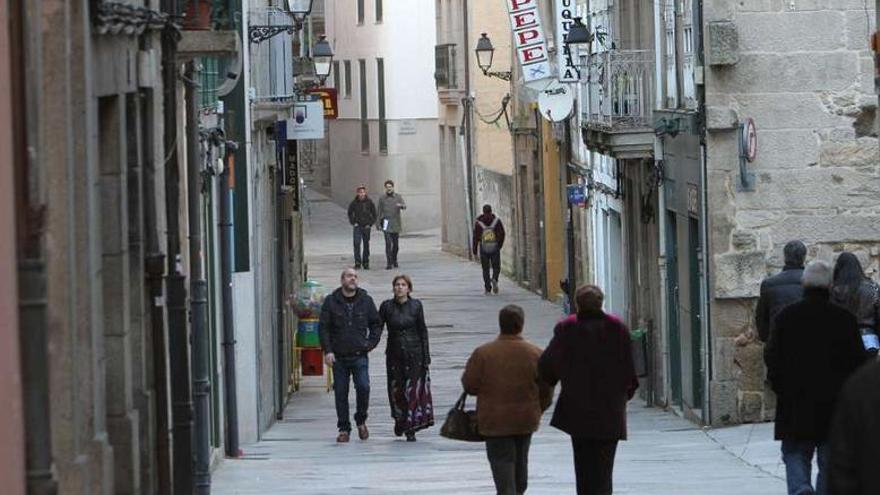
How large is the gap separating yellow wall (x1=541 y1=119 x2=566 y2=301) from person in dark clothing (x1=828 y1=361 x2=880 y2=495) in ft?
107

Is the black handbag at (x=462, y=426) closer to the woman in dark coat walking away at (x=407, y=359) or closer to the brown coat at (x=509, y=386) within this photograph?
the brown coat at (x=509, y=386)

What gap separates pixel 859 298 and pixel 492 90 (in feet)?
107

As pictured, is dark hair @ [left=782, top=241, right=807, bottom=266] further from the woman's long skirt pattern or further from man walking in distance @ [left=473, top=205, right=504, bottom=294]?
A: man walking in distance @ [left=473, top=205, right=504, bottom=294]

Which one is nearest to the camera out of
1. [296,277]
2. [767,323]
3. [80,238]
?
[80,238]

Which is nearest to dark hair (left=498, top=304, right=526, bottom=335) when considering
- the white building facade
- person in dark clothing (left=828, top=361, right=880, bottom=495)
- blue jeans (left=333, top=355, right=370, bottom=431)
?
blue jeans (left=333, top=355, right=370, bottom=431)

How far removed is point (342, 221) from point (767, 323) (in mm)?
48069

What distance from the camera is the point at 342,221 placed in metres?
62.2

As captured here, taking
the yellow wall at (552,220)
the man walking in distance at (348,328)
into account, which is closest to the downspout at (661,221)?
Result: the man walking in distance at (348,328)

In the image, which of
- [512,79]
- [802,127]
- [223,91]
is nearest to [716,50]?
[802,127]

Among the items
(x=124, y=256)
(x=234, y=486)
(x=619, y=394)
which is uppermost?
(x=124, y=256)

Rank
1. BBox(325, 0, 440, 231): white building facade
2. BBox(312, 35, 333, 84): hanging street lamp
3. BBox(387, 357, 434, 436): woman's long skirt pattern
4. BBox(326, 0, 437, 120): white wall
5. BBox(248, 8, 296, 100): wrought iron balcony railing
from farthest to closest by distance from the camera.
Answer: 1. BBox(326, 0, 437, 120): white wall
2. BBox(325, 0, 440, 231): white building facade
3. BBox(312, 35, 333, 84): hanging street lamp
4. BBox(248, 8, 296, 100): wrought iron balcony railing
5. BBox(387, 357, 434, 436): woman's long skirt pattern

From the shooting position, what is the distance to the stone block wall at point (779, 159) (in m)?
20.0

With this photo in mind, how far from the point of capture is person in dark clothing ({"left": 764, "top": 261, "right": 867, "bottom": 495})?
1156 centimetres

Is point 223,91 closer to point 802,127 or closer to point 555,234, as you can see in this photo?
point 802,127
